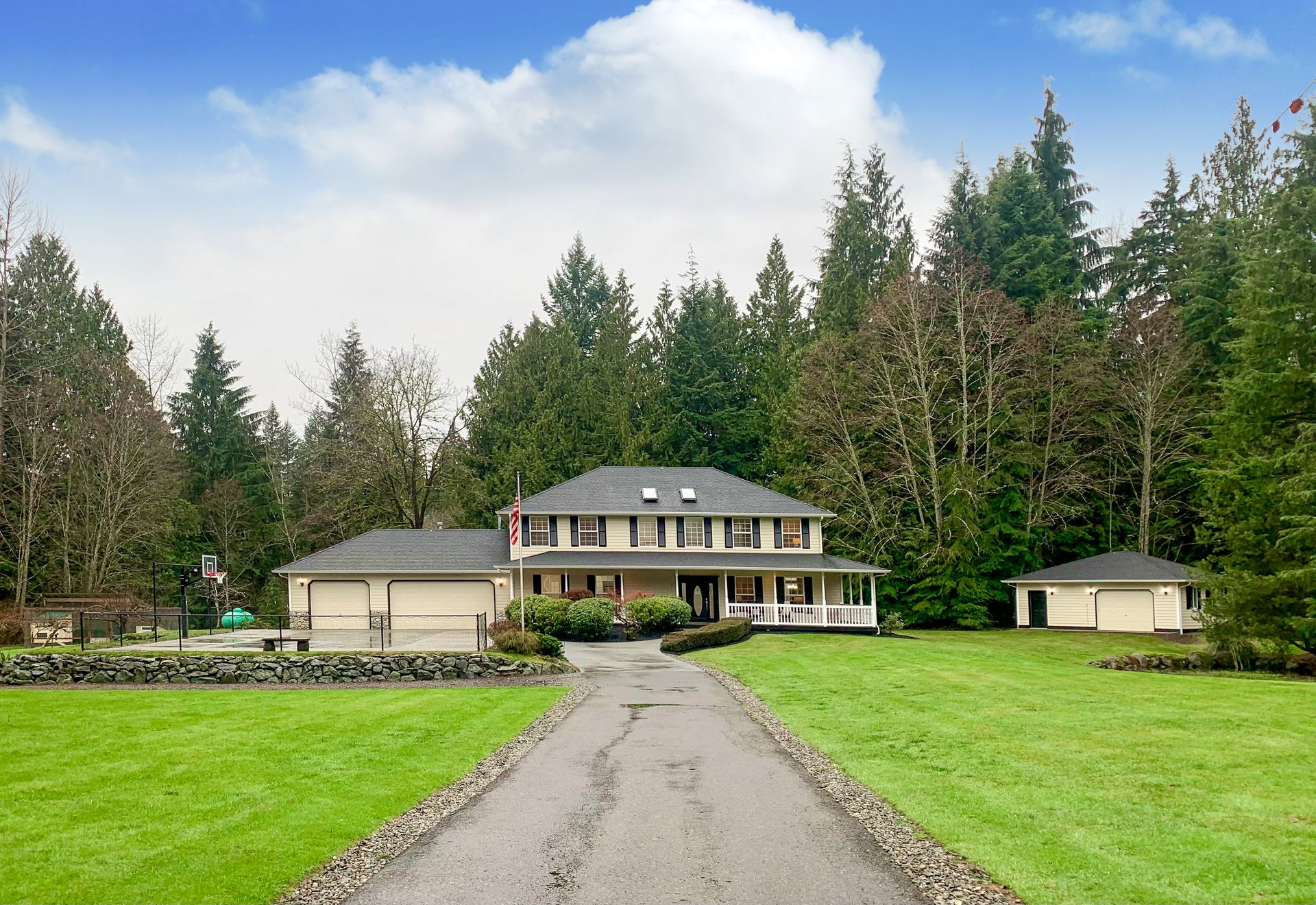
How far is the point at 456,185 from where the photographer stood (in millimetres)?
28625

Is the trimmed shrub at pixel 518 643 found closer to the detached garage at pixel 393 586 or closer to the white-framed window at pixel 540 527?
the detached garage at pixel 393 586

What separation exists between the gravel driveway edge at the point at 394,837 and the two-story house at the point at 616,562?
87.5ft

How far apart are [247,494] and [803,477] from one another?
33.4m

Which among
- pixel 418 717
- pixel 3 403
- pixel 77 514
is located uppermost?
pixel 3 403

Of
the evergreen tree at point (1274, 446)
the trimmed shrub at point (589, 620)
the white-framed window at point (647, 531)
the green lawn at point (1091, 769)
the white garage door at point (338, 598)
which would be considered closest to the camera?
the green lawn at point (1091, 769)

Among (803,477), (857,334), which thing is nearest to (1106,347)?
(857,334)

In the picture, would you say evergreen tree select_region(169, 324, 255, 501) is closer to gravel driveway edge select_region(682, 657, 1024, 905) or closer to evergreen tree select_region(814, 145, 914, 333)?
evergreen tree select_region(814, 145, 914, 333)

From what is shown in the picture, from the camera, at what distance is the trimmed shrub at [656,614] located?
3581 cm

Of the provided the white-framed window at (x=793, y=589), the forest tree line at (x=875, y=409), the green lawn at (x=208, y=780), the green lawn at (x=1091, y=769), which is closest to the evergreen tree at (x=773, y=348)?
the forest tree line at (x=875, y=409)

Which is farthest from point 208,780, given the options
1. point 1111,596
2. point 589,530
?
point 1111,596

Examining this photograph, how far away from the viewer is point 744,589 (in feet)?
141

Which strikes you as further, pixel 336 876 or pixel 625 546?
pixel 625 546

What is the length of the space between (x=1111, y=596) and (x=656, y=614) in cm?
2041

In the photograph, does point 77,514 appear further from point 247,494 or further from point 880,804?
point 880,804
